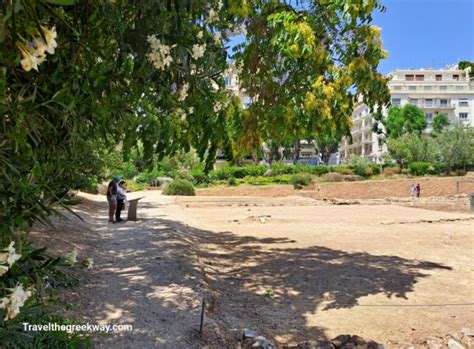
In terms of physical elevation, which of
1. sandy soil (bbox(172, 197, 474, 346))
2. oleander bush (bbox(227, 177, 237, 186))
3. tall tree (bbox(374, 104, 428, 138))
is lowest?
sandy soil (bbox(172, 197, 474, 346))

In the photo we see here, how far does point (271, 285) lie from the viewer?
729 cm

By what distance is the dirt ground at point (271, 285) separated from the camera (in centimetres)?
486

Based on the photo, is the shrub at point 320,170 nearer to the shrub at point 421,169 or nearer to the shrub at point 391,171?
the shrub at point 391,171

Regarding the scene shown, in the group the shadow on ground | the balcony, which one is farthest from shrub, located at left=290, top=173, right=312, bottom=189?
the balcony

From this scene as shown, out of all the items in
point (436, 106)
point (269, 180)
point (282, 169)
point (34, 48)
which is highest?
point (436, 106)

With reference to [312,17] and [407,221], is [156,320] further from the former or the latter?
[407,221]

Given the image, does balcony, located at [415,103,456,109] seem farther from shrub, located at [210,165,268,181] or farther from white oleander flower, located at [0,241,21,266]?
white oleander flower, located at [0,241,21,266]

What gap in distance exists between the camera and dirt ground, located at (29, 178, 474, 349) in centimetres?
486

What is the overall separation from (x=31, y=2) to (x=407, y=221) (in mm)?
17489

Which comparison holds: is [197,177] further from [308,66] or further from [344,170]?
[308,66]

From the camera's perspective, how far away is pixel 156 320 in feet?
15.0

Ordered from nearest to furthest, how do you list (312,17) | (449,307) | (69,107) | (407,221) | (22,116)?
(22,116), (69,107), (449,307), (312,17), (407,221)

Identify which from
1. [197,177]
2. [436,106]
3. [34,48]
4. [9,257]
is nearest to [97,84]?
[34,48]

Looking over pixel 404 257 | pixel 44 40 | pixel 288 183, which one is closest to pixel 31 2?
pixel 44 40
